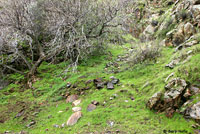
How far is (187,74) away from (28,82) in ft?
22.2

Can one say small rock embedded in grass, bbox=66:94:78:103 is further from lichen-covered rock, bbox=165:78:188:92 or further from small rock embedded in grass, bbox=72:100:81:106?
lichen-covered rock, bbox=165:78:188:92

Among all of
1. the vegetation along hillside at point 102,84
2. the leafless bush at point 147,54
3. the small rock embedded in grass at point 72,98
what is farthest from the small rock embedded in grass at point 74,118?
the leafless bush at point 147,54

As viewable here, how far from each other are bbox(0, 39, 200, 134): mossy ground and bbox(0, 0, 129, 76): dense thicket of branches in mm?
1549

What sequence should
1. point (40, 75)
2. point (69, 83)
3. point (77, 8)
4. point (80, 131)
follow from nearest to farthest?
1. point (80, 131)
2. point (69, 83)
3. point (77, 8)
4. point (40, 75)

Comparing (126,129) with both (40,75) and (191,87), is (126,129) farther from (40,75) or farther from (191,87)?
(40,75)

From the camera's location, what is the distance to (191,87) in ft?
10.1

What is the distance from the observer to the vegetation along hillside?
3.07 m

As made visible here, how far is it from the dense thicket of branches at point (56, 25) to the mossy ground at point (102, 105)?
5.08ft

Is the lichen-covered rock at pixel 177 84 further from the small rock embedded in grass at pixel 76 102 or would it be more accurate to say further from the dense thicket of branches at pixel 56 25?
the dense thicket of branches at pixel 56 25

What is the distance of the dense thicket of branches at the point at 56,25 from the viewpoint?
22.5 ft

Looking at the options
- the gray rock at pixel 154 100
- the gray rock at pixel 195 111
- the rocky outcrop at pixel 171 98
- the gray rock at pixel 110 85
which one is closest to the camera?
the gray rock at pixel 195 111

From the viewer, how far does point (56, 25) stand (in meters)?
7.06

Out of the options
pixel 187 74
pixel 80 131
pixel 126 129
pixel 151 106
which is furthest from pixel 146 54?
pixel 80 131

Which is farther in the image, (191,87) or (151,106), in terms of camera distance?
(151,106)
